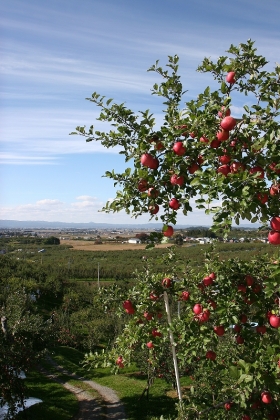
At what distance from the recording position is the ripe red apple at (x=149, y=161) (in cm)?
207

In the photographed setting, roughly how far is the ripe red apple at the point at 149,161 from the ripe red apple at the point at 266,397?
159 centimetres

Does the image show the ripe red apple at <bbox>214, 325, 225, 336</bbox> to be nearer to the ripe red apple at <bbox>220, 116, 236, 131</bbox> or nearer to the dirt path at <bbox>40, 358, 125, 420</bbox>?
the ripe red apple at <bbox>220, 116, 236, 131</bbox>

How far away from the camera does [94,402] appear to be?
1098 cm

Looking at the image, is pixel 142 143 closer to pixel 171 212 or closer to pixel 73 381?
pixel 171 212

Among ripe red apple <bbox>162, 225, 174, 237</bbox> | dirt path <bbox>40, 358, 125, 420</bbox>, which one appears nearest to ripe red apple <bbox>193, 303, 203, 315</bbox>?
ripe red apple <bbox>162, 225, 174, 237</bbox>

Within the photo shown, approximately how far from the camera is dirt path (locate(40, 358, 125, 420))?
32.2ft

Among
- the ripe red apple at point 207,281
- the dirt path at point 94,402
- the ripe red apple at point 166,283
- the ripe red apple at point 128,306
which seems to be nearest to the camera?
the ripe red apple at point 207,281

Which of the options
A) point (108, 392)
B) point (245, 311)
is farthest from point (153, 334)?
point (108, 392)

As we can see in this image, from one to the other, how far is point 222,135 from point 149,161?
432 millimetres

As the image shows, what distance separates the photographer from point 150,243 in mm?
2250

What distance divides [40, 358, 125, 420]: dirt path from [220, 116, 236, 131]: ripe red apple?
32.3ft

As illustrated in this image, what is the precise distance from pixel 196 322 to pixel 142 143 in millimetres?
1492

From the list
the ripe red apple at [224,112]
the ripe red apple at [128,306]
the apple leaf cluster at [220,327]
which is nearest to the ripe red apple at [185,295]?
the apple leaf cluster at [220,327]

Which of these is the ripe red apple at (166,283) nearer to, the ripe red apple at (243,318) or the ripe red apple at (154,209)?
the ripe red apple at (243,318)
